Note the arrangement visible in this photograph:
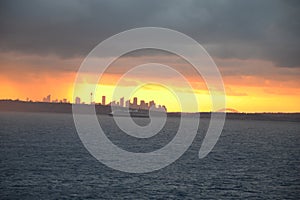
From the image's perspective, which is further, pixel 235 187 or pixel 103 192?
pixel 235 187

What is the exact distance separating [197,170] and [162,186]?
74.3 feet

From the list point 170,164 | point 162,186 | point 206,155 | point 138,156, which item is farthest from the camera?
point 206,155

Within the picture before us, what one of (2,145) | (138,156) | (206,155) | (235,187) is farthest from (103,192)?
(2,145)

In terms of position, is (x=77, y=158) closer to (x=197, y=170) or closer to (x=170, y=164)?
(x=170, y=164)

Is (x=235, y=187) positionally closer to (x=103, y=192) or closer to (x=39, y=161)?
(x=103, y=192)

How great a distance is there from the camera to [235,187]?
77812 mm

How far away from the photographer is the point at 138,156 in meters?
122

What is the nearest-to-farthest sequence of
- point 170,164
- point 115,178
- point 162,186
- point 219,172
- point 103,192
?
point 103,192 < point 162,186 < point 115,178 < point 219,172 < point 170,164

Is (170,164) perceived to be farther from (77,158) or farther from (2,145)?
(2,145)

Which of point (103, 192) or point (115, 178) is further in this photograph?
point (115, 178)

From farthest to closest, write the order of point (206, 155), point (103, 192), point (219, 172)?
1. point (206, 155)
2. point (219, 172)
3. point (103, 192)

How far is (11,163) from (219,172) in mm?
45659

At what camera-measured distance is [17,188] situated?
69812mm

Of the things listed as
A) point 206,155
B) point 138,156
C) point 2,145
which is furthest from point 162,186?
point 2,145
